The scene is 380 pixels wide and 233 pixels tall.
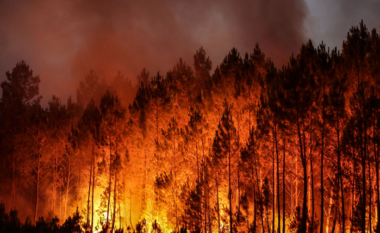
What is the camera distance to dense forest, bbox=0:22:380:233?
14.5m

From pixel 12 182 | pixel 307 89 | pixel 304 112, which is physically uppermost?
pixel 307 89

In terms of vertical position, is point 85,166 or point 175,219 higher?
point 85,166

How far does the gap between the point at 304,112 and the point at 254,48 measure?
684cm

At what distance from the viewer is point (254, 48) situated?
1994 centimetres

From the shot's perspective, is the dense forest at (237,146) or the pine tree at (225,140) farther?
the pine tree at (225,140)

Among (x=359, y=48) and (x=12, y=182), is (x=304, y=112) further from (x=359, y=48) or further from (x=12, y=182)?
(x=12, y=182)

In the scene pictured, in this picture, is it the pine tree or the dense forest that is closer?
the dense forest

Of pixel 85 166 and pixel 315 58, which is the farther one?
pixel 85 166

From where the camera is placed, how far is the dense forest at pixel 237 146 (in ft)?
47.7

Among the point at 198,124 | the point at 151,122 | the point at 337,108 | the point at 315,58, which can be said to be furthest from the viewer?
the point at 151,122

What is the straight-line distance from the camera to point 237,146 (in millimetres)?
17625

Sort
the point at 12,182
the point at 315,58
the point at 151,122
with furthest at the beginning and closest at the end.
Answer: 1. the point at 12,182
2. the point at 151,122
3. the point at 315,58

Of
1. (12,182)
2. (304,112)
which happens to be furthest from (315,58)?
(12,182)

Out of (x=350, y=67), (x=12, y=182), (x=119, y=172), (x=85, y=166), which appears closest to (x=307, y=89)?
(x=350, y=67)
